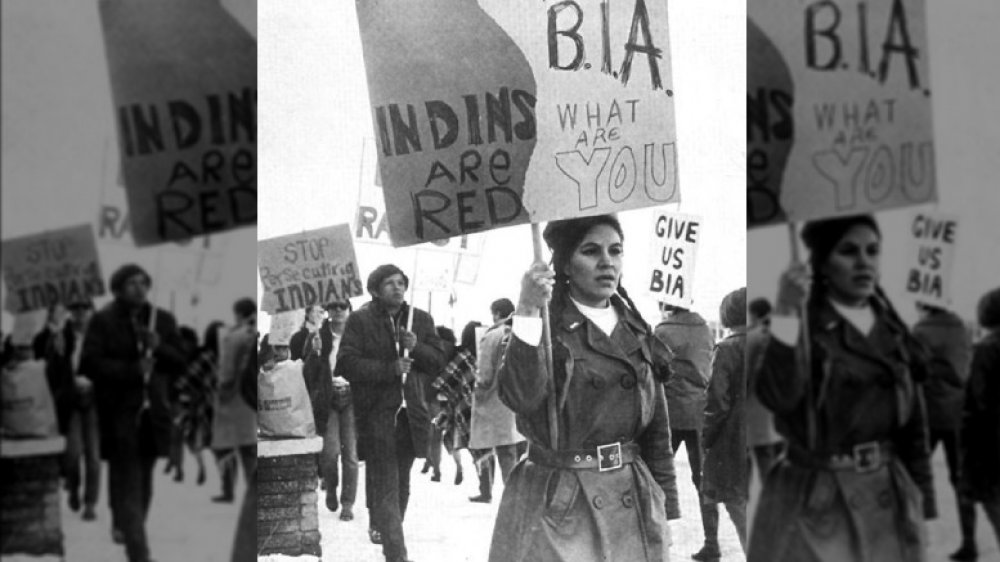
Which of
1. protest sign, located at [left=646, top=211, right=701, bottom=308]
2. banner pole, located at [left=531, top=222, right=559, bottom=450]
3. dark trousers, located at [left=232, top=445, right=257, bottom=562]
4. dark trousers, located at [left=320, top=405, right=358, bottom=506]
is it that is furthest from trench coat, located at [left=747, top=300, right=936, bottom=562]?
dark trousers, located at [left=232, top=445, right=257, bottom=562]

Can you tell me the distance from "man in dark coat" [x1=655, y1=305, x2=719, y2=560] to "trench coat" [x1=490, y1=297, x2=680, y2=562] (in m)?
0.09

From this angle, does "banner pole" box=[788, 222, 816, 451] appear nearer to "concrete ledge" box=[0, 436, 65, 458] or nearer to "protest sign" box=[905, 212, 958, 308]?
"protest sign" box=[905, 212, 958, 308]

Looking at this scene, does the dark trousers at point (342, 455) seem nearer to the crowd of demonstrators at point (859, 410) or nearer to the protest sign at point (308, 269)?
the protest sign at point (308, 269)

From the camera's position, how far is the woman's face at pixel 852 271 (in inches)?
226

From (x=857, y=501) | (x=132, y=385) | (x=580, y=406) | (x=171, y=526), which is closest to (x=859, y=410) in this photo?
(x=857, y=501)

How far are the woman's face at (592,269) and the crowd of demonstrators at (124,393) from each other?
1.43 meters

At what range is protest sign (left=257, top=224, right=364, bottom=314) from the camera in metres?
5.61

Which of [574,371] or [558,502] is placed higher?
[574,371]

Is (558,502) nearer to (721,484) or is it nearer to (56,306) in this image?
(721,484)

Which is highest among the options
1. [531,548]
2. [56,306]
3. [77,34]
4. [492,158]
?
[77,34]

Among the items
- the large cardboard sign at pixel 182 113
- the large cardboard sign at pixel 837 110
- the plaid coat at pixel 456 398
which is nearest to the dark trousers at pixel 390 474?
the plaid coat at pixel 456 398

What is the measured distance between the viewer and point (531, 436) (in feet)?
18.9

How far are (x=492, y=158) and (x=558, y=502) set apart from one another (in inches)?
54.0

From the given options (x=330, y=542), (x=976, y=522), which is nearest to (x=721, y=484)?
(x=976, y=522)
